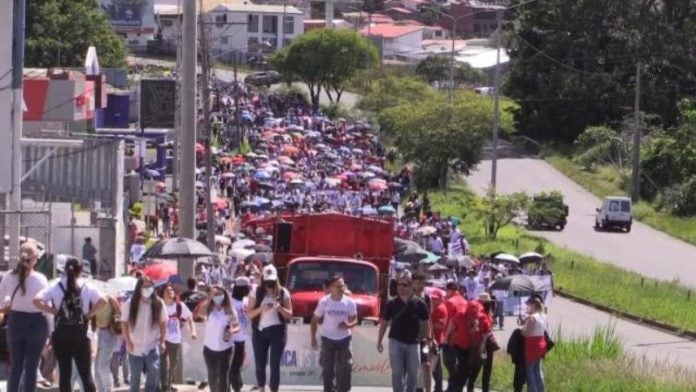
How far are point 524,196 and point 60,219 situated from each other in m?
23.9

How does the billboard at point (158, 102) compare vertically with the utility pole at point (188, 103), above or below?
below

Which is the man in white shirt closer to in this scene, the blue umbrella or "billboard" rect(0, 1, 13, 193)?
"billboard" rect(0, 1, 13, 193)

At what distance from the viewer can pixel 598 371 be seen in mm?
21938

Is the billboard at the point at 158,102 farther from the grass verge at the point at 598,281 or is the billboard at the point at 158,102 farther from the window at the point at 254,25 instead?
the window at the point at 254,25

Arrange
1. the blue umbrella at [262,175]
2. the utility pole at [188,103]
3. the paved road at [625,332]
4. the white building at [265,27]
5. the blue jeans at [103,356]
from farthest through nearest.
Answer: the white building at [265,27] < the blue umbrella at [262,175] < the paved road at [625,332] < the utility pole at [188,103] < the blue jeans at [103,356]

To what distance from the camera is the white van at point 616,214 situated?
6512 centimetres

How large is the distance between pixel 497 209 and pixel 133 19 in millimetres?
96343

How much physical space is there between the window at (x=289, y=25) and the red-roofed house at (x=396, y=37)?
23.4 ft

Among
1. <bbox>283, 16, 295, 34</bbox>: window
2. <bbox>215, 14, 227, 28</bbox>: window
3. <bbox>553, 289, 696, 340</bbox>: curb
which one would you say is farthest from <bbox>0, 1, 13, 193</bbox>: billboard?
<bbox>283, 16, 295, 34</bbox>: window

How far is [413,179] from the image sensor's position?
247ft

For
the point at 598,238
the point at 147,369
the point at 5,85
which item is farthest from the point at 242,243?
the point at 598,238

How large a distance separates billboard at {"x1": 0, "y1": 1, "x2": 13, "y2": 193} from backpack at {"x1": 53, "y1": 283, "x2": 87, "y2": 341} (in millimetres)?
13153

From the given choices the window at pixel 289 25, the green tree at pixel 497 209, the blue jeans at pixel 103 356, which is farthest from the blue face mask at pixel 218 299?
the window at pixel 289 25

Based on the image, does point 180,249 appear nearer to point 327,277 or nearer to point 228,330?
point 327,277
